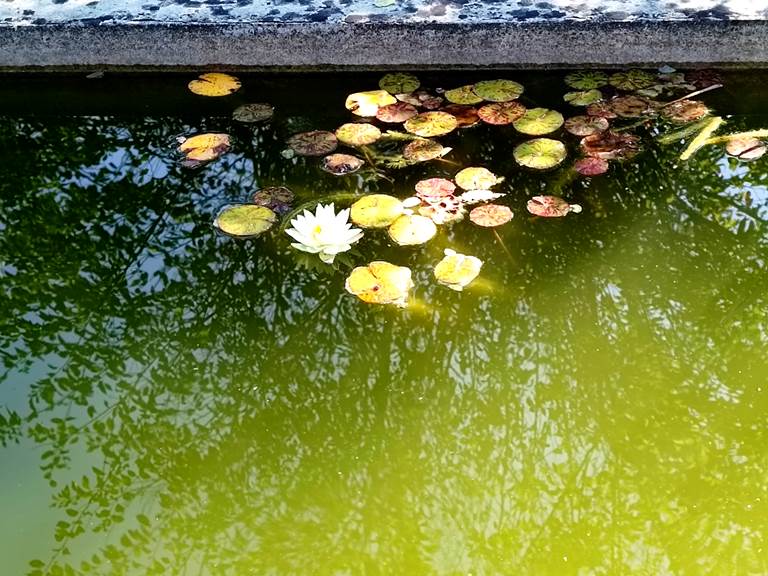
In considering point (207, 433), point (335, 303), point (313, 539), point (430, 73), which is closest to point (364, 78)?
point (430, 73)

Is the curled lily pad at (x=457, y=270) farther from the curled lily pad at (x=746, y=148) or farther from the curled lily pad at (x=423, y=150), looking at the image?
the curled lily pad at (x=746, y=148)

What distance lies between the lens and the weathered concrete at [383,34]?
2541mm

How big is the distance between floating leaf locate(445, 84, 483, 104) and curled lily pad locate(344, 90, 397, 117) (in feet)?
0.58

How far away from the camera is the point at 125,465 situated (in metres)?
1.54

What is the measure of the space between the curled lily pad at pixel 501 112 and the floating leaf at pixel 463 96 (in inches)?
2.0

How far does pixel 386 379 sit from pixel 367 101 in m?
1.14

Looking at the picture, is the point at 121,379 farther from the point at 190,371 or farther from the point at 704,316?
the point at 704,316

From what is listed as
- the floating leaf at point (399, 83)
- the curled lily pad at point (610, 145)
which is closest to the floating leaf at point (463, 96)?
the floating leaf at point (399, 83)

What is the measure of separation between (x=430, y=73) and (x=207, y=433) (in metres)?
1.57

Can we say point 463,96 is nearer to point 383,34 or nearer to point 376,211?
point 383,34

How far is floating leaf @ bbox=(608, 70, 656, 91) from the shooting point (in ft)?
8.32

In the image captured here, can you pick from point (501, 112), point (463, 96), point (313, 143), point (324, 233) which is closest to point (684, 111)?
point (501, 112)

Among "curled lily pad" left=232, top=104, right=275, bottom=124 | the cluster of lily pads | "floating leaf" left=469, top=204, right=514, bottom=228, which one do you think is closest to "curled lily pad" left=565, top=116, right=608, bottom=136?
the cluster of lily pads

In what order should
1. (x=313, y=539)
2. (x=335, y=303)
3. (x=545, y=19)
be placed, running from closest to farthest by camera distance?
(x=313, y=539)
(x=335, y=303)
(x=545, y=19)
